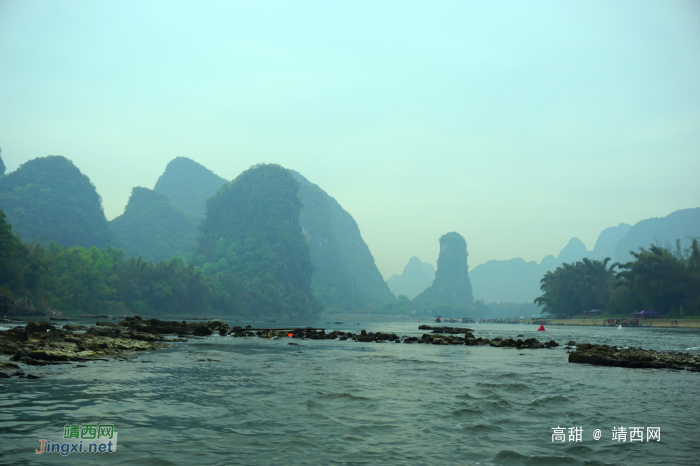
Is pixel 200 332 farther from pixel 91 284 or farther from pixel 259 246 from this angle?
pixel 259 246

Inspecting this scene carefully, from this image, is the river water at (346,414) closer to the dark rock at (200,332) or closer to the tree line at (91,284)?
the dark rock at (200,332)

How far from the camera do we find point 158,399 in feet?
32.5

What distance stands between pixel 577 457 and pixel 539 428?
1671 mm

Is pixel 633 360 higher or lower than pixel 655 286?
lower

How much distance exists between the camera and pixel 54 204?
115 meters

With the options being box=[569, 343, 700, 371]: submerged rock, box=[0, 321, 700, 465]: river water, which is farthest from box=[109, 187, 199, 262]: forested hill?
box=[0, 321, 700, 465]: river water

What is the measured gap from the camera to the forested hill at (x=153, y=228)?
15462 centimetres

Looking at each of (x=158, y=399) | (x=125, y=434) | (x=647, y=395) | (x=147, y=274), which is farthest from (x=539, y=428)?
(x=147, y=274)

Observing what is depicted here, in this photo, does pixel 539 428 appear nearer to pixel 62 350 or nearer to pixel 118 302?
pixel 62 350

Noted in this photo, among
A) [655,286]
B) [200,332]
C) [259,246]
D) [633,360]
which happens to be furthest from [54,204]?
[655,286]

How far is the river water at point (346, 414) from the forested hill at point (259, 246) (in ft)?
313

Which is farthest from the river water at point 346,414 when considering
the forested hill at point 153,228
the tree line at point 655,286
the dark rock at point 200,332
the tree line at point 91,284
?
the forested hill at point 153,228

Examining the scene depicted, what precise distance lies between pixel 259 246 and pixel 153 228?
52171 mm

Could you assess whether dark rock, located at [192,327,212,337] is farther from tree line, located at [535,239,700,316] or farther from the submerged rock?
tree line, located at [535,239,700,316]
